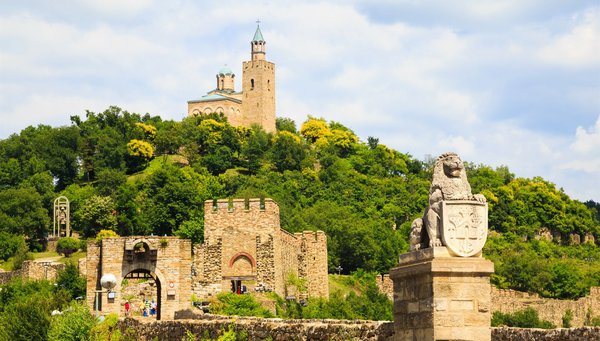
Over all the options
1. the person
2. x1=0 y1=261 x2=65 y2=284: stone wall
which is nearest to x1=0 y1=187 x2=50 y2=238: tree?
x1=0 y1=261 x2=65 y2=284: stone wall

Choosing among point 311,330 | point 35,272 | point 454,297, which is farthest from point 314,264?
point 454,297

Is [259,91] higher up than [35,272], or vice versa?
[259,91]

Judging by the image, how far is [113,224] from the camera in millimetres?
91562

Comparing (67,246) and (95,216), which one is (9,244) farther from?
(95,216)

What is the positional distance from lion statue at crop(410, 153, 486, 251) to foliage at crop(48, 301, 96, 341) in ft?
33.7

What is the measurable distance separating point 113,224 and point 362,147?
39.2 meters

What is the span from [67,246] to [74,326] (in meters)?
63.8

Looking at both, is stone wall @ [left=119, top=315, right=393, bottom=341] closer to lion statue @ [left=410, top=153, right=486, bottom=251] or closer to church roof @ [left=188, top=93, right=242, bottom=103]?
lion statue @ [left=410, top=153, right=486, bottom=251]

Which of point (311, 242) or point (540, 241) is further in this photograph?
point (540, 241)

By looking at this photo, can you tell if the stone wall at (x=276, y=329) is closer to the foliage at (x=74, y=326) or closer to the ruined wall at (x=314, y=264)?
the foliage at (x=74, y=326)

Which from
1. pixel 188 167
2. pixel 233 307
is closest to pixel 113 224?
pixel 188 167

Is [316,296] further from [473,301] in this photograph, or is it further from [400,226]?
[473,301]

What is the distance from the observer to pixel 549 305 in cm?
6581

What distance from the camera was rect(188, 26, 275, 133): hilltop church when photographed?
442 feet
